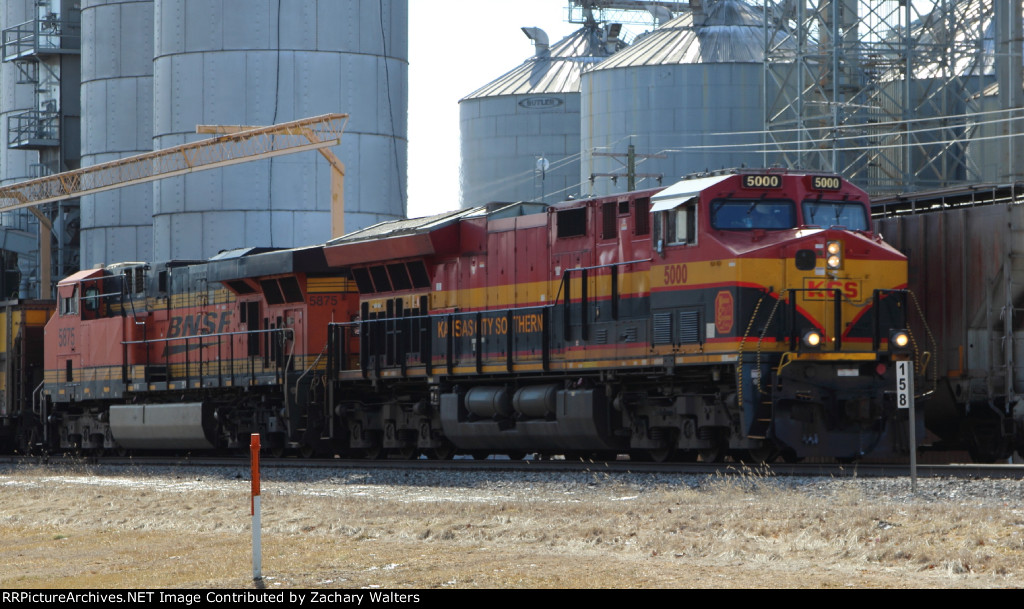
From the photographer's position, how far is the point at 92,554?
40.1ft

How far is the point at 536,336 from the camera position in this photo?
67.1 ft

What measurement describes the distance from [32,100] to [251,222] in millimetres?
22136

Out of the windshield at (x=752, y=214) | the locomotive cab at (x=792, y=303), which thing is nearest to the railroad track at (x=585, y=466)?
the locomotive cab at (x=792, y=303)

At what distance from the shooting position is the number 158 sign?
15.3m

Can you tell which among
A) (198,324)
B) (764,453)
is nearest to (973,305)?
(764,453)

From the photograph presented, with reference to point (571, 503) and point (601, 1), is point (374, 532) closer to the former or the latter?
point (571, 503)

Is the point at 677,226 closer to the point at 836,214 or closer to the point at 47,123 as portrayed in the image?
the point at 836,214

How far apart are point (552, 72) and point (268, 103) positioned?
77.1ft

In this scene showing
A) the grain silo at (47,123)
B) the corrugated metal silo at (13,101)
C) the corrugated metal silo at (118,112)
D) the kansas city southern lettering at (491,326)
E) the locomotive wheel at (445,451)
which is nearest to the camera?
the kansas city southern lettering at (491,326)

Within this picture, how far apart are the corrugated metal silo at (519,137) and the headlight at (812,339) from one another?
41341mm

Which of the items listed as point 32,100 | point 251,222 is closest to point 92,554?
point 251,222

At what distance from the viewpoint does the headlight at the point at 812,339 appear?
679 inches

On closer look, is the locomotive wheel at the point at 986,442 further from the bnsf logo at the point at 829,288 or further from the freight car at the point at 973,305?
the bnsf logo at the point at 829,288

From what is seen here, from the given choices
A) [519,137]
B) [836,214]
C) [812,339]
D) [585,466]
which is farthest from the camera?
[519,137]
